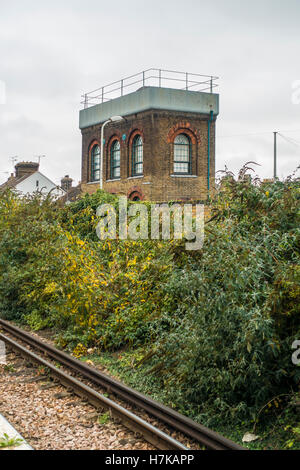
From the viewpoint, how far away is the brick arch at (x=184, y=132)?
1118 inches

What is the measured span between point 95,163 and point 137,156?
5.35m

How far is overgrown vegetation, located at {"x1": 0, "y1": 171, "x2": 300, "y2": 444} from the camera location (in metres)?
6.33

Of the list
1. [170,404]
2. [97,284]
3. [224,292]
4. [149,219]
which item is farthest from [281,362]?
[149,219]

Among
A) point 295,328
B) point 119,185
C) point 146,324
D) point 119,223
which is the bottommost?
point 146,324

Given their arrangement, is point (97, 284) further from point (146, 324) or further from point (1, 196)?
point (1, 196)

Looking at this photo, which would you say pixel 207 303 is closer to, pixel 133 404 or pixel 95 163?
pixel 133 404

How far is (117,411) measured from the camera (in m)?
6.76

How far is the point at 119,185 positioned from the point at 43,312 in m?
18.0

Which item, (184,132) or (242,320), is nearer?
(242,320)

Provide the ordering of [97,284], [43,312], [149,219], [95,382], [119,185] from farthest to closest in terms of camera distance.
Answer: [119,185] → [43,312] → [149,219] → [97,284] → [95,382]

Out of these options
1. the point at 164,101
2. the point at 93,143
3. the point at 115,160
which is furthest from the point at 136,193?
the point at 93,143

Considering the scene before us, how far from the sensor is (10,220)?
15852mm

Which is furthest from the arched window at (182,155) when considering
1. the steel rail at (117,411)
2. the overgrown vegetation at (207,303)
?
the steel rail at (117,411)

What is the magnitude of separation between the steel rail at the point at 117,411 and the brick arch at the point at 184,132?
20.7 m
